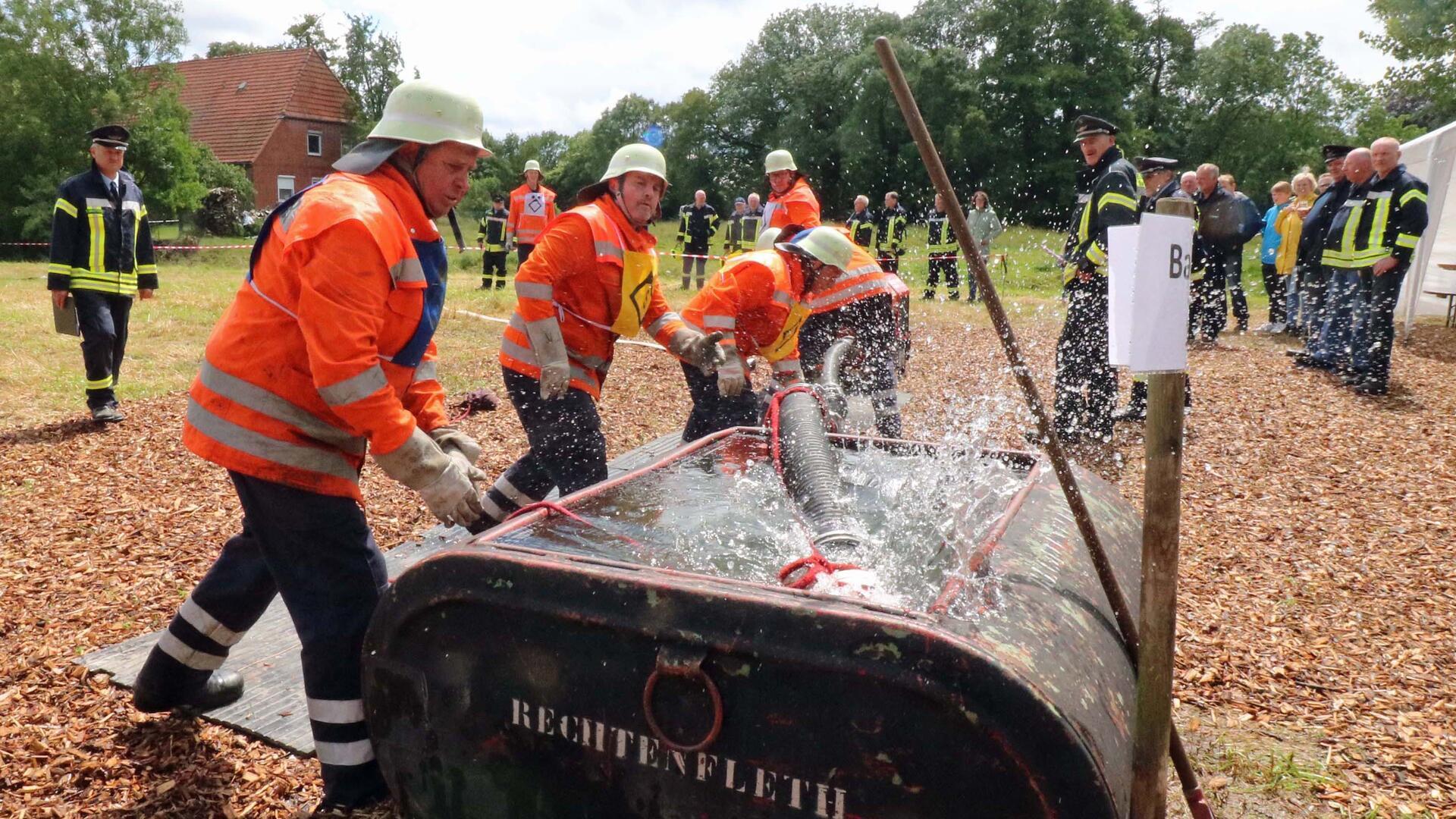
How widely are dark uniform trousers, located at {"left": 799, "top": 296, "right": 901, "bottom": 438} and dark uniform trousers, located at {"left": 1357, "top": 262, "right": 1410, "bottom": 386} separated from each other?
507cm

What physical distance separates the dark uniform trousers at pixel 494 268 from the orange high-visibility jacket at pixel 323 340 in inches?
523

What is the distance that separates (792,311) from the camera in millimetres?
4664

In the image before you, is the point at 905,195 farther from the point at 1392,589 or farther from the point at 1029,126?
the point at 1392,589

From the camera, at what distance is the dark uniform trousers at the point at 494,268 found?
1553 cm

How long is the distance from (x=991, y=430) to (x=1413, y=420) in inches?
136

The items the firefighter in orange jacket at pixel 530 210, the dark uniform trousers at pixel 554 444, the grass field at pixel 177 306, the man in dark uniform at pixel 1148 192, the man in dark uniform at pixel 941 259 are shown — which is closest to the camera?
the dark uniform trousers at pixel 554 444

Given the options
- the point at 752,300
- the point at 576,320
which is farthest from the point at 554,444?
the point at 752,300

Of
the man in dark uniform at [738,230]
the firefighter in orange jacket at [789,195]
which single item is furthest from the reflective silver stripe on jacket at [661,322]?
the man in dark uniform at [738,230]

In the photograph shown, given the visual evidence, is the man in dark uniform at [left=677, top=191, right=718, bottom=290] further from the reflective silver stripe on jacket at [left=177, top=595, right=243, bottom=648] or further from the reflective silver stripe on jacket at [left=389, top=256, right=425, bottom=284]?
the reflective silver stripe on jacket at [left=389, top=256, right=425, bottom=284]

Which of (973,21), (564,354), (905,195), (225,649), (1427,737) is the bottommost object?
(1427,737)

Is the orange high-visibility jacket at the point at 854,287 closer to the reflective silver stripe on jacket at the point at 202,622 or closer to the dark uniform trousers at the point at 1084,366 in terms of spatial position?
the dark uniform trousers at the point at 1084,366

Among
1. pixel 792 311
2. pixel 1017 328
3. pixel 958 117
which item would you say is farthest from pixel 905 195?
pixel 792 311

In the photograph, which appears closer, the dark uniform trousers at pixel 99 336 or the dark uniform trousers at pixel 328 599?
the dark uniform trousers at pixel 328 599

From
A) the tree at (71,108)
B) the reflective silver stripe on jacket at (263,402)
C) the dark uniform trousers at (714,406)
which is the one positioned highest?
the tree at (71,108)
